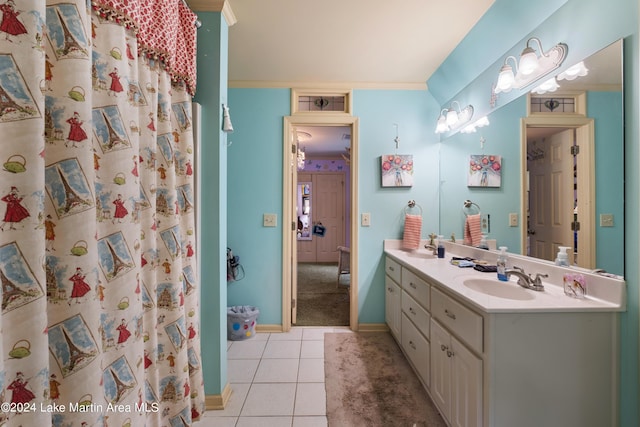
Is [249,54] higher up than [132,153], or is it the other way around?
[249,54]

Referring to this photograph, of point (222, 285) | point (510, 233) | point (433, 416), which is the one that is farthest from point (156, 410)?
point (510, 233)

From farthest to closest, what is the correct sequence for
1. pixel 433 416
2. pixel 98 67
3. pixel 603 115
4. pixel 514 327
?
1. pixel 433 416
2. pixel 603 115
3. pixel 514 327
4. pixel 98 67

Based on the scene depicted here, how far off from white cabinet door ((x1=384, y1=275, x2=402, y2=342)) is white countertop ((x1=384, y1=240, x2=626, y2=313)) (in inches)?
17.4

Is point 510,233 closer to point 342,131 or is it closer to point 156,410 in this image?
point 156,410

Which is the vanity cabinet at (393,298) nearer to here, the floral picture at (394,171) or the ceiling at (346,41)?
the floral picture at (394,171)

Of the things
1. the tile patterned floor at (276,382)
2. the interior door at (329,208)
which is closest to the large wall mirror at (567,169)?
the tile patterned floor at (276,382)

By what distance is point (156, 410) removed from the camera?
3.59 ft

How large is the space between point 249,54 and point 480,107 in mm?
1952

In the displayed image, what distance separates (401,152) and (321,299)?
85.9 inches

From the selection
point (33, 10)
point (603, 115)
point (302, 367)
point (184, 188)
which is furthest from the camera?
point (302, 367)

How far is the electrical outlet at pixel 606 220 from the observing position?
1.15 m

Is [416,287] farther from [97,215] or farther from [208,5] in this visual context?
[208,5]

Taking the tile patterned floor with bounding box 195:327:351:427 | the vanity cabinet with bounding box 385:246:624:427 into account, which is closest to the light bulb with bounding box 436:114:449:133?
the vanity cabinet with bounding box 385:246:624:427

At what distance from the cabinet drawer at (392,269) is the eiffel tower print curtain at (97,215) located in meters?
1.59
